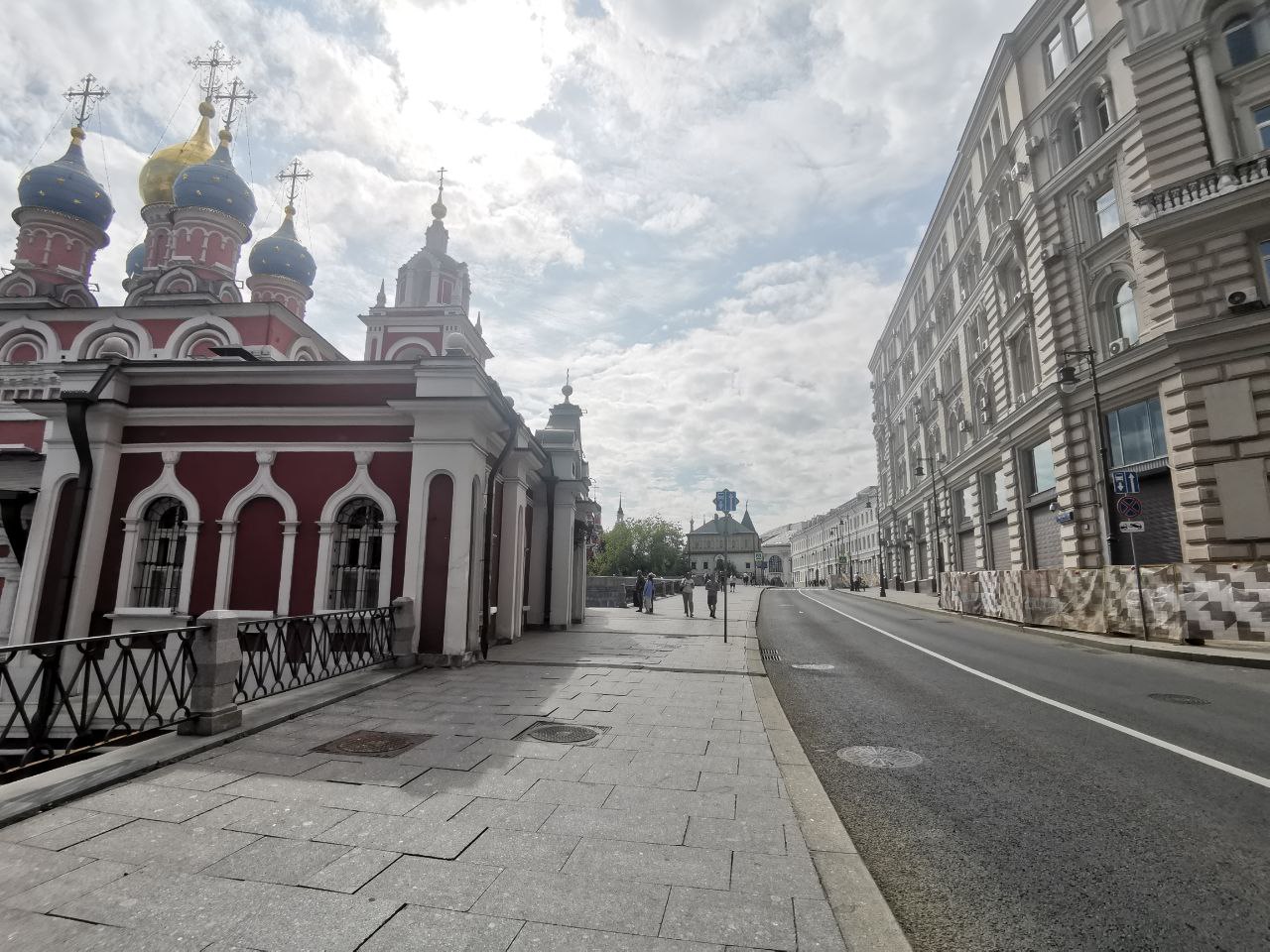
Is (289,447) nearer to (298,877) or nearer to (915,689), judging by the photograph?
(298,877)

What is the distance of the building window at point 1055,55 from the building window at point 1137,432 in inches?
519

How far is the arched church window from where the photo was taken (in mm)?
12414

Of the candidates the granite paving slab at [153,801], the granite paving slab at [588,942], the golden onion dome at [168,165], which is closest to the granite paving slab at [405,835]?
the granite paving slab at [588,942]

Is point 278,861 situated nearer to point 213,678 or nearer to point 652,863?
point 652,863

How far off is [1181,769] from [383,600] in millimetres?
11490

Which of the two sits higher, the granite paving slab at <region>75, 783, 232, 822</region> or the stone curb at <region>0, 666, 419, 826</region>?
the stone curb at <region>0, 666, 419, 826</region>

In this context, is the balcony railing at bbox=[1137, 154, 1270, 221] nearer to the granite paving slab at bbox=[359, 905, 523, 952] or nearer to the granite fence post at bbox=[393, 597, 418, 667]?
the granite fence post at bbox=[393, 597, 418, 667]

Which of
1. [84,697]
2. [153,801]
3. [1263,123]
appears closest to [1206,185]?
[1263,123]

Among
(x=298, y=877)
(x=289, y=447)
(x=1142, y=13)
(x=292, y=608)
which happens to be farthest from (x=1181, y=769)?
(x=1142, y=13)

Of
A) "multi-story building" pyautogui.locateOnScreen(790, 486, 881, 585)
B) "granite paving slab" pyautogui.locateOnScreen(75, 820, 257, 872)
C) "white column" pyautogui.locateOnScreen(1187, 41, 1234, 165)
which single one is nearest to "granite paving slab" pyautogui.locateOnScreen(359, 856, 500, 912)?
"granite paving slab" pyautogui.locateOnScreen(75, 820, 257, 872)

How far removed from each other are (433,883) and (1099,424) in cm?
2152

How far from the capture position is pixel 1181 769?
5.23m

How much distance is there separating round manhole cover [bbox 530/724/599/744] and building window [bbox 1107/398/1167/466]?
1929cm

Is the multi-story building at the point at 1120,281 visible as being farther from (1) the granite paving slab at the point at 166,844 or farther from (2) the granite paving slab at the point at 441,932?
(1) the granite paving slab at the point at 166,844
